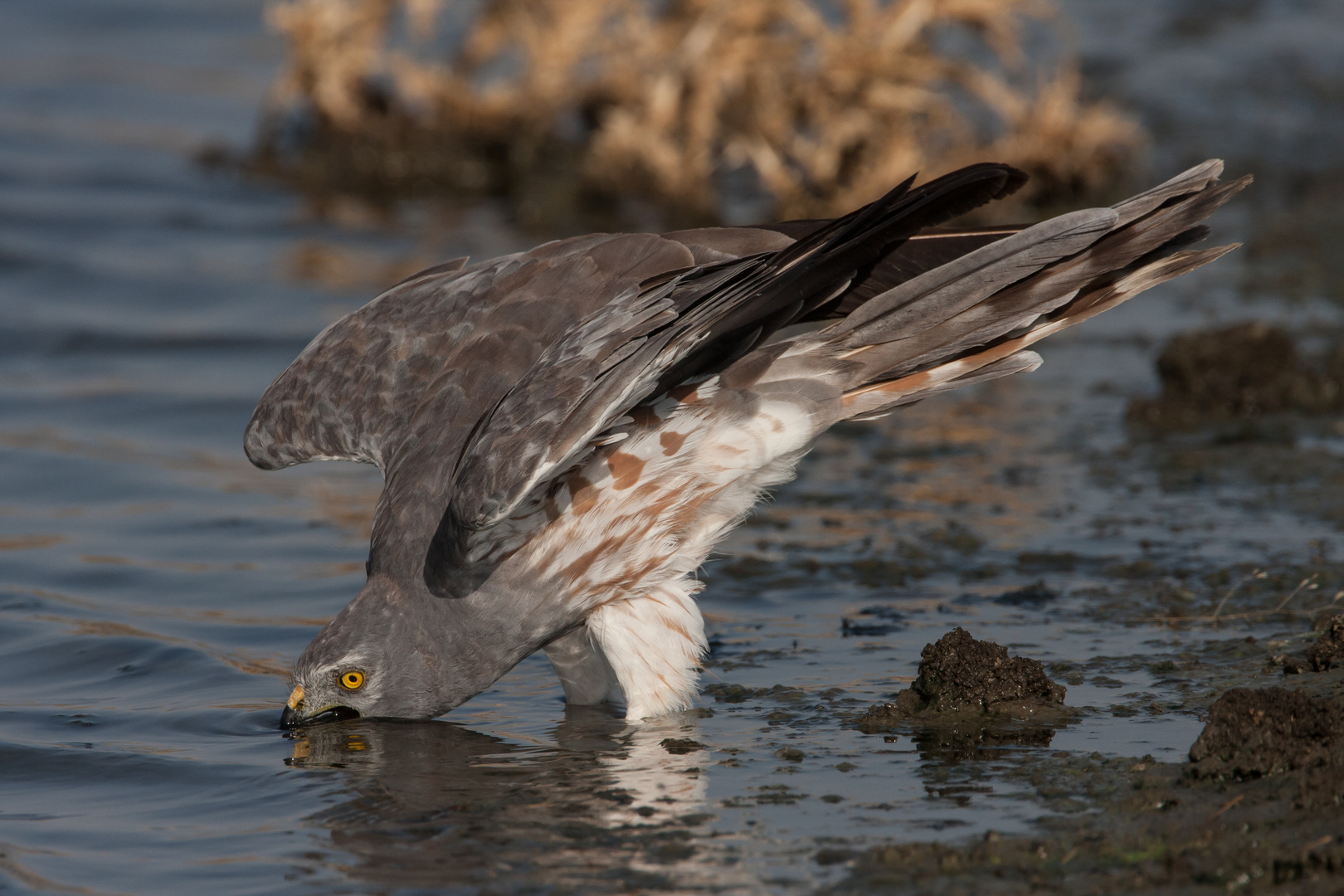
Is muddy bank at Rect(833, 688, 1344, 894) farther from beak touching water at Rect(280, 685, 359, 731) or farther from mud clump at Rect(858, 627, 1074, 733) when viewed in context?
beak touching water at Rect(280, 685, 359, 731)

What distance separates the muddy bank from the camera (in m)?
3.40

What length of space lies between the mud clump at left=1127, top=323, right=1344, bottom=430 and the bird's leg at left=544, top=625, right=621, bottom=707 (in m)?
3.68

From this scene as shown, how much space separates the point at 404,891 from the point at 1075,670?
90.6 inches

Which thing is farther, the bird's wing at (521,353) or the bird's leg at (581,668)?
the bird's leg at (581,668)

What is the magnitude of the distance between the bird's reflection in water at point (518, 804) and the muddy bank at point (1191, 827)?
58 cm

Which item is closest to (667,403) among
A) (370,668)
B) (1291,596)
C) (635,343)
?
(635,343)

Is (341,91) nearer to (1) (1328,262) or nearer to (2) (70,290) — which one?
(2) (70,290)

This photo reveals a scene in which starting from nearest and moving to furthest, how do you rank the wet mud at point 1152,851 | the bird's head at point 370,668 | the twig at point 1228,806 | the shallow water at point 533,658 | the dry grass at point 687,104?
the wet mud at point 1152,851 < the twig at point 1228,806 < the shallow water at point 533,658 < the bird's head at point 370,668 < the dry grass at point 687,104

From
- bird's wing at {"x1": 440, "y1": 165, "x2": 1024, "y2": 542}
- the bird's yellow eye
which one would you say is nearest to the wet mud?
bird's wing at {"x1": 440, "y1": 165, "x2": 1024, "y2": 542}

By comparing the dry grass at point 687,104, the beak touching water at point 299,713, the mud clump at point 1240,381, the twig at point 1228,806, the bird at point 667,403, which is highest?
the dry grass at point 687,104

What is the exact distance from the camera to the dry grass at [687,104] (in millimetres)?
10602

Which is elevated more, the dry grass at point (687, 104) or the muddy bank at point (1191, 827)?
the dry grass at point (687, 104)

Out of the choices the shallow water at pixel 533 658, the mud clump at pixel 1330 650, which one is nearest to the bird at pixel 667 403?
the shallow water at pixel 533 658

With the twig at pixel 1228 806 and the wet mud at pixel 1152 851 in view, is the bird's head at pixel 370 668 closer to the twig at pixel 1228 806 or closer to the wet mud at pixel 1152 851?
the wet mud at pixel 1152 851
